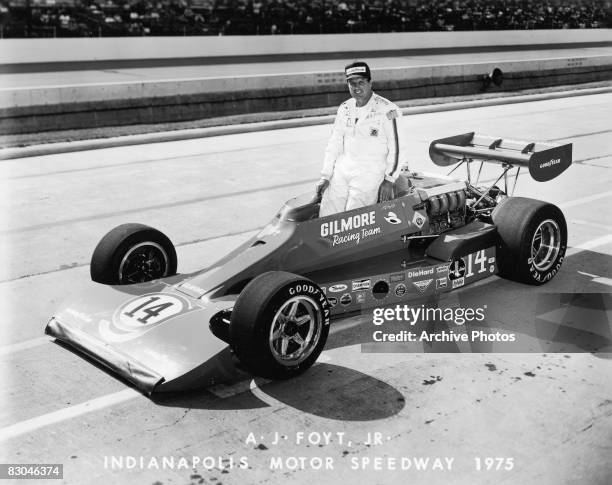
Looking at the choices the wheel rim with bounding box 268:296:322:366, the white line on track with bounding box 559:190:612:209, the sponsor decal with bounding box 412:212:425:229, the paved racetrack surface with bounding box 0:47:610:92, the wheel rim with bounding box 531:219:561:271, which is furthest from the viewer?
the paved racetrack surface with bounding box 0:47:610:92

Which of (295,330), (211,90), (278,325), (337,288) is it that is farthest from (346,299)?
(211,90)

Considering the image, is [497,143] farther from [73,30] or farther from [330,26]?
[330,26]

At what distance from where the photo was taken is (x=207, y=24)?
99.7 ft

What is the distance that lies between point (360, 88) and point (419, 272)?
59.8 inches

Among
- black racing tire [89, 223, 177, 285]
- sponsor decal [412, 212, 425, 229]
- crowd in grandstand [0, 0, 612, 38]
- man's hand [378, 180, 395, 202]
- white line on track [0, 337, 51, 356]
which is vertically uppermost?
crowd in grandstand [0, 0, 612, 38]

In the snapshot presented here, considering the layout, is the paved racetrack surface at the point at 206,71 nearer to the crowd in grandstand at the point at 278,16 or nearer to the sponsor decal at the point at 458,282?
the crowd in grandstand at the point at 278,16

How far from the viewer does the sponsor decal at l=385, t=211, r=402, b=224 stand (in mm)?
6867

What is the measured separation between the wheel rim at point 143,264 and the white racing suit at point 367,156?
1.34 meters

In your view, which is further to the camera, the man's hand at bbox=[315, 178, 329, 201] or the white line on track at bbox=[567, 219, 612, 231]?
the white line on track at bbox=[567, 219, 612, 231]

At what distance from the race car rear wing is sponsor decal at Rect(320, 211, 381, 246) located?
1.77 m

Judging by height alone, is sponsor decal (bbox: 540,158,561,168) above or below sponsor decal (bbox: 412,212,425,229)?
above

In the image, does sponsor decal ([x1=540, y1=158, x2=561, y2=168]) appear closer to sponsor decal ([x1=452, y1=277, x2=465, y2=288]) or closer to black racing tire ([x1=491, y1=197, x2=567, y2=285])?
black racing tire ([x1=491, y1=197, x2=567, y2=285])

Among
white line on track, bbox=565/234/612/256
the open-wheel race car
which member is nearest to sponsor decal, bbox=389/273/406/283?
the open-wheel race car

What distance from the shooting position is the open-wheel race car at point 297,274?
5410mm
